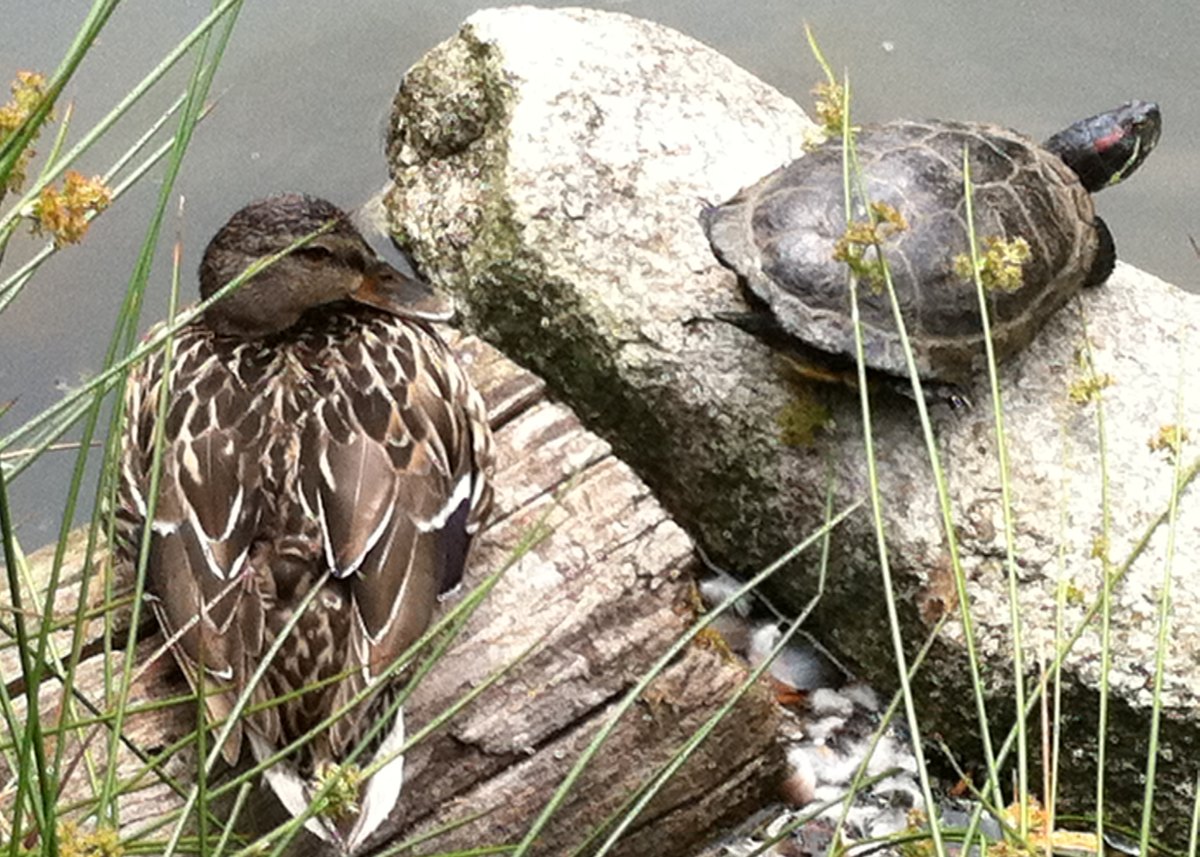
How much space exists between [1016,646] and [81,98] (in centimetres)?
394

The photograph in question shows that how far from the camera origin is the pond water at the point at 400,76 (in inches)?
203

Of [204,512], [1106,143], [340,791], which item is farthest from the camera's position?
[1106,143]

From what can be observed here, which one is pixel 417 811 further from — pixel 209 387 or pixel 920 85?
pixel 920 85

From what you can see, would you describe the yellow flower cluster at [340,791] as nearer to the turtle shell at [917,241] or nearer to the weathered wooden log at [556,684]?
the weathered wooden log at [556,684]

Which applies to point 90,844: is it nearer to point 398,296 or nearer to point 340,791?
point 340,791

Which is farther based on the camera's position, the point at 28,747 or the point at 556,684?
the point at 556,684

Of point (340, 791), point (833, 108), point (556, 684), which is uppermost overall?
point (833, 108)

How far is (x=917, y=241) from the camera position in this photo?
4027 mm

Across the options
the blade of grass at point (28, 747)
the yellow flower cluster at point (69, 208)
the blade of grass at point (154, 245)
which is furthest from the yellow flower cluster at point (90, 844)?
the yellow flower cluster at point (69, 208)

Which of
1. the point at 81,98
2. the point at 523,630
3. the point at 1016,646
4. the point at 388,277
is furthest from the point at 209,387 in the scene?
the point at 81,98

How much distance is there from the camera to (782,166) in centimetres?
443

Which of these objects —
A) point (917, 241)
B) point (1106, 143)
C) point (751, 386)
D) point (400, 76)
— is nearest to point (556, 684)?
point (751, 386)

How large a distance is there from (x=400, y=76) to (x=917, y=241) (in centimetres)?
211

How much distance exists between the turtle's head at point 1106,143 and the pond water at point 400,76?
574mm
